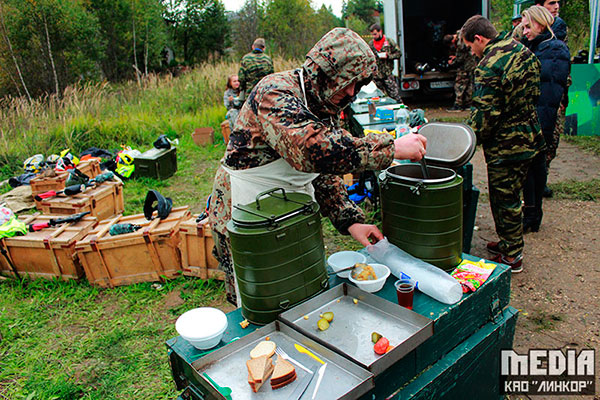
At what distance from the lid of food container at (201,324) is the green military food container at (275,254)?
5.4 inches

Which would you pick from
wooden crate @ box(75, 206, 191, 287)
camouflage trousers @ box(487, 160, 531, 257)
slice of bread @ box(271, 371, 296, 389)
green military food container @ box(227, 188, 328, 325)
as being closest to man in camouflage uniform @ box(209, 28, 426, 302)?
green military food container @ box(227, 188, 328, 325)

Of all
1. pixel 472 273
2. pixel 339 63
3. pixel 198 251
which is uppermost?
pixel 339 63

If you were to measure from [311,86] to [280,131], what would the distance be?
315 millimetres

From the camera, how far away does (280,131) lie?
1725 millimetres

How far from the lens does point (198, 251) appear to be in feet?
13.4

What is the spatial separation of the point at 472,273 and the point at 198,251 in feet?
9.08

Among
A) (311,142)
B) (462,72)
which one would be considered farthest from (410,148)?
(462,72)

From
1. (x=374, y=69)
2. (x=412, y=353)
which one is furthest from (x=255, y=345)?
(x=374, y=69)

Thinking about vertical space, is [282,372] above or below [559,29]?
below

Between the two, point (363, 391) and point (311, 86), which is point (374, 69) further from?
point (363, 391)

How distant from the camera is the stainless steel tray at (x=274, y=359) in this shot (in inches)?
52.9

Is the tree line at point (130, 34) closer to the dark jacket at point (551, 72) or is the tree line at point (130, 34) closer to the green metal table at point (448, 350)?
the dark jacket at point (551, 72)

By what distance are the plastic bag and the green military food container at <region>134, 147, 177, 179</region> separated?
570 centimetres

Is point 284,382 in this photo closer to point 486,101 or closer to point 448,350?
point 448,350
